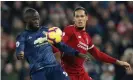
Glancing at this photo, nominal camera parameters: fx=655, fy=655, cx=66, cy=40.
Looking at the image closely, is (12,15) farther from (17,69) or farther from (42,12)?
(17,69)

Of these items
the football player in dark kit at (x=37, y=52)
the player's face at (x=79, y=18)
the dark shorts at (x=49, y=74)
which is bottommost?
the dark shorts at (x=49, y=74)

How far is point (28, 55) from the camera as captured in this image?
419 inches

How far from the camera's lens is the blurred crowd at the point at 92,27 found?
16.3m

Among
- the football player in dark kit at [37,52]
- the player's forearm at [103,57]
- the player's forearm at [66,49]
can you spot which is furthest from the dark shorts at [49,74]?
the player's forearm at [103,57]

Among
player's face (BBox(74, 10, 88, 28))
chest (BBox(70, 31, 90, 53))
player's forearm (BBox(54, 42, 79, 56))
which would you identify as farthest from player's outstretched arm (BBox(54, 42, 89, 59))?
player's face (BBox(74, 10, 88, 28))

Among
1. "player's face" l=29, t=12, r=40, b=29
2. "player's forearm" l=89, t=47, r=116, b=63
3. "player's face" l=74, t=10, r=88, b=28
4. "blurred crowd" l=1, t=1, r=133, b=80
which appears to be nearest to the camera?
"player's face" l=29, t=12, r=40, b=29

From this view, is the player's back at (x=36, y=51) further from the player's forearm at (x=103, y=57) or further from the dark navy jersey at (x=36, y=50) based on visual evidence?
the player's forearm at (x=103, y=57)

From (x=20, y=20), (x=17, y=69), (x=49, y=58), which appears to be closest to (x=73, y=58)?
(x=49, y=58)

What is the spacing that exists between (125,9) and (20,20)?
3197 mm

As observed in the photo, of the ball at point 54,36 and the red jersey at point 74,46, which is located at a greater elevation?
the ball at point 54,36

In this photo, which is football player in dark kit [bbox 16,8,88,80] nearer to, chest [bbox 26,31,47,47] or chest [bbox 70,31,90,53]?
chest [bbox 26,31,47,47]

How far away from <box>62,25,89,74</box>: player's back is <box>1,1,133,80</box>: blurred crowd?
4356mm

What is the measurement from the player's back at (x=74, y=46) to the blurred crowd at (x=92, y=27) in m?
4.36

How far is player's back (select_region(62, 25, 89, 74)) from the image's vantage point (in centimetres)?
1131
